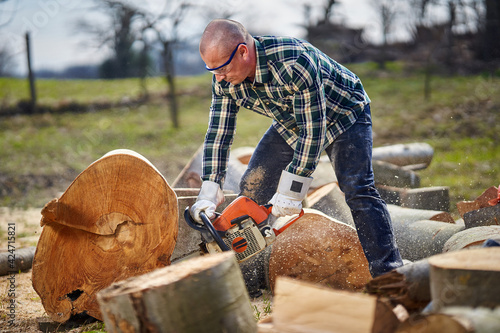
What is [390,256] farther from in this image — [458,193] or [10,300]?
[458,193]

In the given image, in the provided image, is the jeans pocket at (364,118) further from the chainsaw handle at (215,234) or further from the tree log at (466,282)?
the tree log at (466,282)

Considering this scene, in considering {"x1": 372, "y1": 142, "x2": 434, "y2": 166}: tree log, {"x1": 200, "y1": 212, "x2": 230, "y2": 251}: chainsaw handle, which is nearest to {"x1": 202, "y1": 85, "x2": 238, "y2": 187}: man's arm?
{"x1": 200, "y1": 212, "x2": 230, "y2": 251}: chainsaw handle

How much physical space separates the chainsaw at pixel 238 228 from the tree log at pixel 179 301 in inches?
32.8

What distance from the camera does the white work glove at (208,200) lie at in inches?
109

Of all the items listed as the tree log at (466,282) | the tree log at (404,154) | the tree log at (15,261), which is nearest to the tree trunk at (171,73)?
the tree log at (404,154)

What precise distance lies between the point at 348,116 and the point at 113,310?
1882mm

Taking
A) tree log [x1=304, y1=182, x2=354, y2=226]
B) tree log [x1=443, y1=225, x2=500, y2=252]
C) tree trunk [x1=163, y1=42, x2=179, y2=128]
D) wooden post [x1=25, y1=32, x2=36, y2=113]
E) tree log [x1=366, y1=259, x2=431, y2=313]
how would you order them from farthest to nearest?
wooden post [x1=25, y1=32, x2=36, y2=113] → tree trunk [x1=163, y1=42, x2=179, y2=128] → tree log [x1=304, y1=182, x2=354, y2=226] → tree log [x1=443, y1=225, x2=500, y2=252] → tree log [x1=366, y1=259, x2=431, y2=313]

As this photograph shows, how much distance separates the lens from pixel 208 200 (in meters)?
2.88

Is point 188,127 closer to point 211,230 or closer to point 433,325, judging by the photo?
point 211,230

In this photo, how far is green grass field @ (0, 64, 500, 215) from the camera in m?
7.81

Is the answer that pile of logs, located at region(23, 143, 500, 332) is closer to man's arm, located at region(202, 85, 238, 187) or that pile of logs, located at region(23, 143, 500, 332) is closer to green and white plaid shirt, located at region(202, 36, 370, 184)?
man's arm, located at region(202, 85, 238, 187)

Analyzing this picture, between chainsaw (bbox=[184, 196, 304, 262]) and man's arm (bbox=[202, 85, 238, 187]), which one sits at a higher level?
man's arm (bbox=[202, 85, 238, 187])

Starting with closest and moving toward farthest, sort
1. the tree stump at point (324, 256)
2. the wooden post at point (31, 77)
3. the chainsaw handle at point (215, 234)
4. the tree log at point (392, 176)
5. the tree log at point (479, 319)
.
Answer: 1. the tree log at point (479, 319)
2. the chainsaw handle at point (215, 234)
3. the tree stump at point (324, 256)
4. the tree log at point (392, 176)
5. the wooden post at point (31, 77)

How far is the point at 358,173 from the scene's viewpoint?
2855mm
